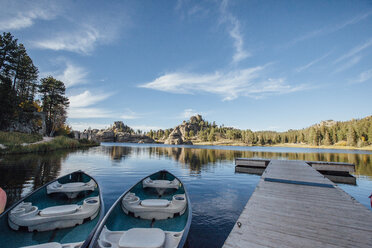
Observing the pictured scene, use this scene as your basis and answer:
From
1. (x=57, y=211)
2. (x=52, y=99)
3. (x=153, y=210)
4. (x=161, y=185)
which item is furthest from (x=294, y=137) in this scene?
(x=57, y=211)

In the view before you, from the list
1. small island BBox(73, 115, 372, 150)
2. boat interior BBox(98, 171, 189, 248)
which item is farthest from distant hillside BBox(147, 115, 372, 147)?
boat interior BBox(98, 171, 189, 248)

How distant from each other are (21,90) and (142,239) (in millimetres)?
74830

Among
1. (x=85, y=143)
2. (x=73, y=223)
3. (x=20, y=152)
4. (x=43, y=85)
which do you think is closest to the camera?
(x=73, y=223)

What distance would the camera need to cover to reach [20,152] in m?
29.6

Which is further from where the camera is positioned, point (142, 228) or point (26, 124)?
point (26, 124)

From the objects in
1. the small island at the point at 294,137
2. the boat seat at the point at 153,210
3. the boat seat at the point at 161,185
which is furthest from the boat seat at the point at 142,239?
the small island at the point at 294,137

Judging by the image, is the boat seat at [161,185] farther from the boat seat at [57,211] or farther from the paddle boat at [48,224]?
the boat seat at [57,211]

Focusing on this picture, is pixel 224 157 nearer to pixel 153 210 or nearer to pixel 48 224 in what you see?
pixel 153 210

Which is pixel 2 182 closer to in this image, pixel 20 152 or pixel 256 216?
pixel 256 216

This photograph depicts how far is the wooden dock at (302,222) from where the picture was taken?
14.5 feet

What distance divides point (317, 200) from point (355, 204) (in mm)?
1282

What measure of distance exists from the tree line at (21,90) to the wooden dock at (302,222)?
4749 cm

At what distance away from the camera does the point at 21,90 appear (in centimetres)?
5550

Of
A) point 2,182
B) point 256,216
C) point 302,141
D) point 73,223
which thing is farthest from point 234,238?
point 302,141
